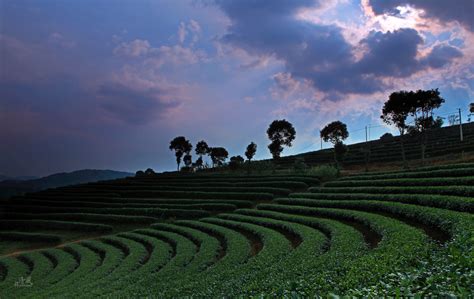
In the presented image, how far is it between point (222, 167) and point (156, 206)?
129 ft

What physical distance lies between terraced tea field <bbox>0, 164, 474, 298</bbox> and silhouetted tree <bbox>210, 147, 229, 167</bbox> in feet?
105

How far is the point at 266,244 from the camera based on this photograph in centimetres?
1720

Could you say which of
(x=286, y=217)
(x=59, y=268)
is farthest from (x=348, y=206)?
(x=59, y=268)

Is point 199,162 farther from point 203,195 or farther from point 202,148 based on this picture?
point 203,195

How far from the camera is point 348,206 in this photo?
22969 mm

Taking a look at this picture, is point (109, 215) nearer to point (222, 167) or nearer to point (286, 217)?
point (286, 217)

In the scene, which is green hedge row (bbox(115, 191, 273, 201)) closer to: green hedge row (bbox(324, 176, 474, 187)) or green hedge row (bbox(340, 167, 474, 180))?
green hedge row (bbox(324, 176, 474, 187))

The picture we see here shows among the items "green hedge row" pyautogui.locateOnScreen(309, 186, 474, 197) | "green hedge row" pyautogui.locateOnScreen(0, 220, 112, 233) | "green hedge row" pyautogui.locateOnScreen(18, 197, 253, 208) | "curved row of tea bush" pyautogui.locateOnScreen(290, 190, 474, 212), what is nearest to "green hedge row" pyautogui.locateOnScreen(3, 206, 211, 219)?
"green hedge row" pyautogui.locateOnScreen(18, 197, 253, 208)

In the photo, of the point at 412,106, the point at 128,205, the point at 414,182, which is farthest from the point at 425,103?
the point at 128,205

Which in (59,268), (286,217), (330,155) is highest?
(330,155)

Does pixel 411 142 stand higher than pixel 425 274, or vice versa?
pixel 411 142

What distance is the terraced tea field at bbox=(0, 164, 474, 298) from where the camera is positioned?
293 inches

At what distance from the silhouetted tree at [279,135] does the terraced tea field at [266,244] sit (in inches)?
619

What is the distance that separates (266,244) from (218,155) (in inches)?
2281
